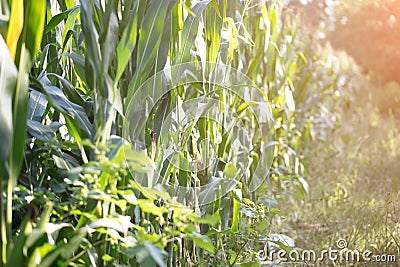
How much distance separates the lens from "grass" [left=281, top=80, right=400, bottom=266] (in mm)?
2027

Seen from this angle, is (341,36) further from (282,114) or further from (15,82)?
(15,82)

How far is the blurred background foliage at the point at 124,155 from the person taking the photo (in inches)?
35.3

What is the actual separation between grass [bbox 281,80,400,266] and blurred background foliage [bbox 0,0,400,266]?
12 mm

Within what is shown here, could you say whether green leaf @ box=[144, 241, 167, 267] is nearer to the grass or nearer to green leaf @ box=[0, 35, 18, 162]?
green leaf @ box=[0, 35, 18, 162]

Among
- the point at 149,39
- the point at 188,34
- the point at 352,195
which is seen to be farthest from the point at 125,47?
the point at 352,195

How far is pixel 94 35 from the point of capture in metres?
0.99

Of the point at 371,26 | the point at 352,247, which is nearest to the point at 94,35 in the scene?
the point at 352,247

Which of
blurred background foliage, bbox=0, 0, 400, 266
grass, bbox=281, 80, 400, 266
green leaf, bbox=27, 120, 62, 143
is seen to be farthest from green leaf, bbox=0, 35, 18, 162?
grass, bbox=281, 80, 400, 266

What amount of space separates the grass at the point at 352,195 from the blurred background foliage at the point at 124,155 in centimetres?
1

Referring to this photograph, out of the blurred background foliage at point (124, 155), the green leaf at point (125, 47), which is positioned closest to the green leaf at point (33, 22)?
the blurred background foliage at point (124, 155)

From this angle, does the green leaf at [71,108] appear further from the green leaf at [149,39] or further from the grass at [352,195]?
the grass at [352,195]

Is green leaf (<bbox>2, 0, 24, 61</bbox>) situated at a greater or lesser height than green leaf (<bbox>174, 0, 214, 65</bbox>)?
greater

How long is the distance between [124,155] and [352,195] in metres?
1.91

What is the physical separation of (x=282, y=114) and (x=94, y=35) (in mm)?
1945
